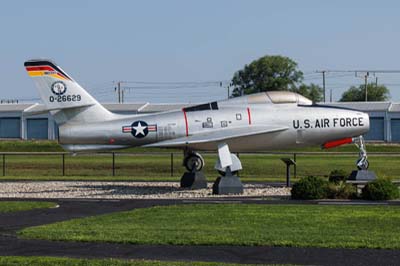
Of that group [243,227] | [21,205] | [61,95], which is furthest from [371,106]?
[243,227]

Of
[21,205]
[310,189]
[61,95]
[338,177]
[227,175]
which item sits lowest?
[21,205]

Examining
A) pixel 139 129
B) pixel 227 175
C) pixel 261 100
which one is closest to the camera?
pixel 227 175

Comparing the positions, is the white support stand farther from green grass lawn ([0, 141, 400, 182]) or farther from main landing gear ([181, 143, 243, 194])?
green grass lawn ([0, 141, 400, 182])

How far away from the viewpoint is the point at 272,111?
93.4 feet

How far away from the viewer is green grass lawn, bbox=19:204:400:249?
15016 millimetres

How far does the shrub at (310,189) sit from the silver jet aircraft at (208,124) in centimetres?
347

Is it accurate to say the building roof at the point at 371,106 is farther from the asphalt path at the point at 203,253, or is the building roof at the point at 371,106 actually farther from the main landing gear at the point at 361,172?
the asphalt path at the point at 203,253

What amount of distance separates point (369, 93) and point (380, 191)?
115 meters

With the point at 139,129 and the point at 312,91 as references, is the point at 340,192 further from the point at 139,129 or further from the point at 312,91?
the point at 312,91

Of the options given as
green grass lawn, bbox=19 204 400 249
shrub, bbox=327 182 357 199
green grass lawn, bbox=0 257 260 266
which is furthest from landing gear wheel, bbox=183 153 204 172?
green grass lawn, bbox=0 257 260 266

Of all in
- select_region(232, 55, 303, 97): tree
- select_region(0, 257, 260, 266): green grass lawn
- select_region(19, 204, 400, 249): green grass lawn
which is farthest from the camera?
select_region(232, 55, 303, 97): tree

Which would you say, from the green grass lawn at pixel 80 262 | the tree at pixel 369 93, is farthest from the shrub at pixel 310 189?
the tree at pixel 369 93

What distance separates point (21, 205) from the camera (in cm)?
2283

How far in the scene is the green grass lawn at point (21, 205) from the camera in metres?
21.8
